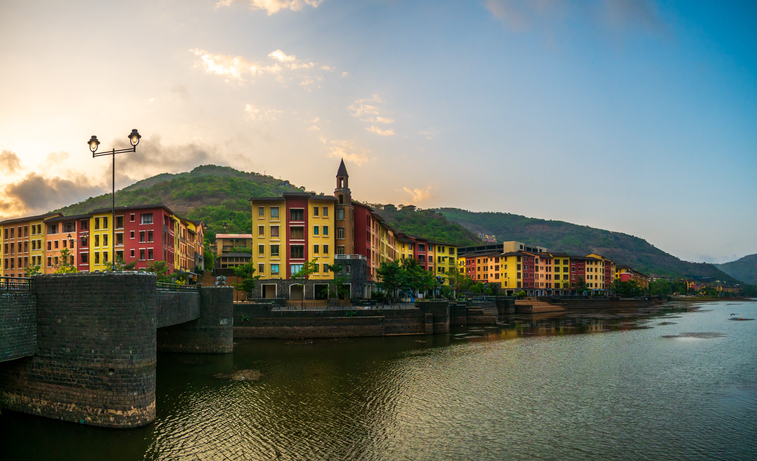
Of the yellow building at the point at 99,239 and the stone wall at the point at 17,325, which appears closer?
the stone wall at the point at 17,325

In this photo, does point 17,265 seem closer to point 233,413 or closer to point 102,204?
point 233,413

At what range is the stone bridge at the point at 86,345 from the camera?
22.6m

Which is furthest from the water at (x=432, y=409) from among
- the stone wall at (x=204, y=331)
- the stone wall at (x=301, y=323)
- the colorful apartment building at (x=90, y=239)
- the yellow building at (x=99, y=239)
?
the yellow building at (x=99, y=239)

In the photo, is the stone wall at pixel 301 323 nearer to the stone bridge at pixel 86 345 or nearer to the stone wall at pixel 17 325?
the stone bridge at pixel 86 345

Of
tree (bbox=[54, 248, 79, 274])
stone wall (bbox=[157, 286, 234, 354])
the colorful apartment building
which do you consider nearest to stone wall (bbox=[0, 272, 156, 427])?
stone wall (bbox=[157, 286, 234, 354])

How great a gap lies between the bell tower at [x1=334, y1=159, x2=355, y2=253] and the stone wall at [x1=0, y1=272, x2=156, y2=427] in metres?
54.0

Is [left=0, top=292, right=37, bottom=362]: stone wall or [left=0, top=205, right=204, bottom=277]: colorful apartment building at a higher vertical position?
[left=0, top=205, right=204, bottom=277]: colorful apartment building

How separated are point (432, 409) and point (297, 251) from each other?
167 ft

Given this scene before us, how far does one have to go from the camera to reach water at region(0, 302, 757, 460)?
2178 centimetres

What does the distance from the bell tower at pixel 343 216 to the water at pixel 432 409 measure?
29.8 meters

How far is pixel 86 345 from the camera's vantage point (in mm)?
22812

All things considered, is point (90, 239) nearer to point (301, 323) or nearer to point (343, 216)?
point (343, 216)

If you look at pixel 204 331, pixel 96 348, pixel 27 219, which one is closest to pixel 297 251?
pixel 204 331

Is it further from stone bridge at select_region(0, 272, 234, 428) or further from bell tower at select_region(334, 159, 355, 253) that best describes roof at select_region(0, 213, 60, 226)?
stone bridge at select_region(0, 272, 234, 428)
